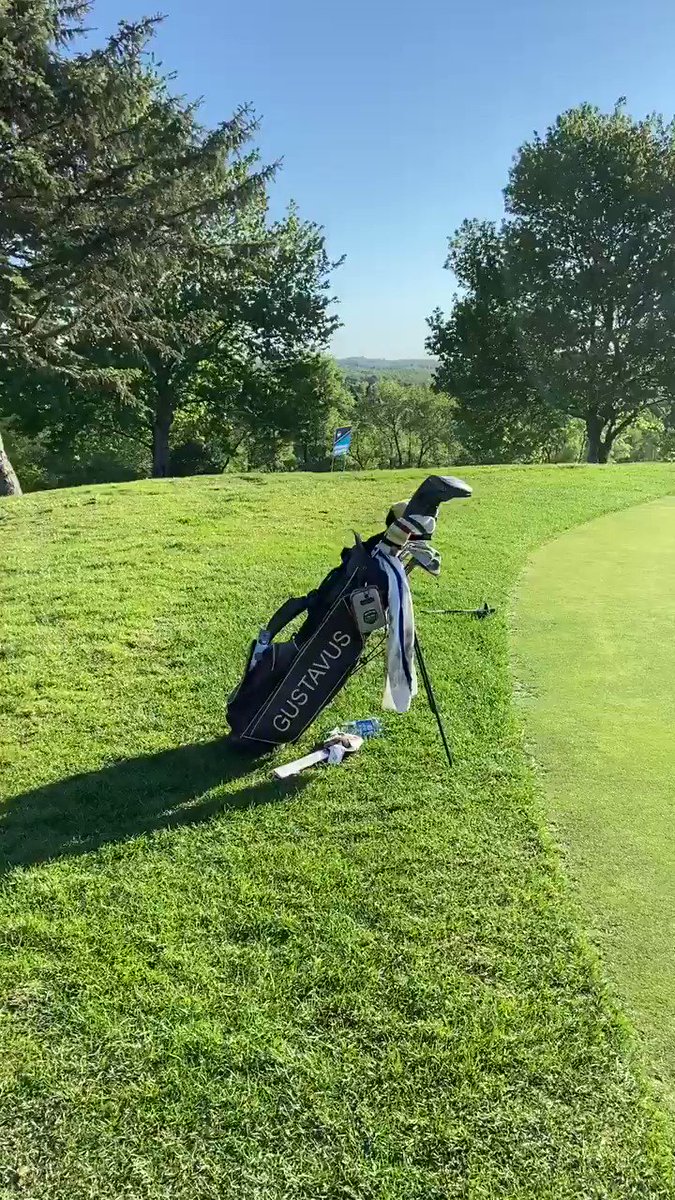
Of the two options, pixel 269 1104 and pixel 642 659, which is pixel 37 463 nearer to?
pixel 642 659

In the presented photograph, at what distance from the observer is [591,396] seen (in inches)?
945

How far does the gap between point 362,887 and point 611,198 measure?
24.9m

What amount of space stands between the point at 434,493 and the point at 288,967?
1.86 meters

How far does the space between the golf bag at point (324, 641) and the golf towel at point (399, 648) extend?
0.19 ft

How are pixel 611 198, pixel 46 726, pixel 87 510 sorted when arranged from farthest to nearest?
pixel 611 198 < pixel 87 510 < pixel 46 726

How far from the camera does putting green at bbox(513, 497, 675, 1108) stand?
87.4 inches

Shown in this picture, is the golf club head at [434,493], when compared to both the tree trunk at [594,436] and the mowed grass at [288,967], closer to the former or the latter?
the mowed grass at [288,967]

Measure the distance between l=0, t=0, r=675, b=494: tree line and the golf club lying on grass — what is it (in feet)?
29.4

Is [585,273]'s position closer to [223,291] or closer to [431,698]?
[223,291]

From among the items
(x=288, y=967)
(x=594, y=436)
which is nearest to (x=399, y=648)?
(x=288, y=967)

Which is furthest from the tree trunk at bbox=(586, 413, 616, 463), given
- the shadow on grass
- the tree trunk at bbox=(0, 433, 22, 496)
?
the shadow on grass

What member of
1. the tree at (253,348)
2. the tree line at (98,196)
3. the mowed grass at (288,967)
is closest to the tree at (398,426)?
the tree at (253,348)

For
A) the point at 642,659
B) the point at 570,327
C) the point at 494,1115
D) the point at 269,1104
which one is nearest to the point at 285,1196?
the point at 269,1104

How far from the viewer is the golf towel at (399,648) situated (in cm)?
307
